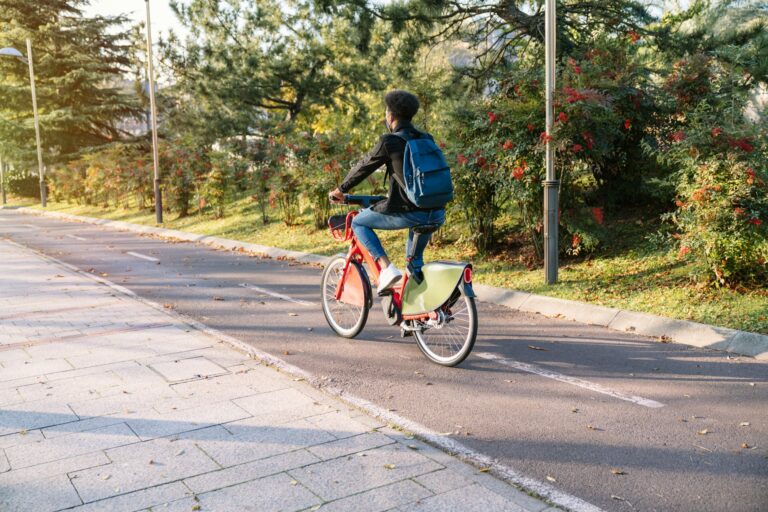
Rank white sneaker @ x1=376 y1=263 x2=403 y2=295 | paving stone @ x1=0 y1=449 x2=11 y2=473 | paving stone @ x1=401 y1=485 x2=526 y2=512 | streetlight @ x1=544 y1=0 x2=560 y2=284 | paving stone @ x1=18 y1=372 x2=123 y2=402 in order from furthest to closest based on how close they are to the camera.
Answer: streetlight @ x1=544 y1=0 x2=560 y2=284 < white sneaker @ x1=376 y1=263 x2=403 y2=295 < paving stone @ x1=18 y1=372 x2=123 y2=402 < paving stone @ x1=0 y1=449 x2=11 y2=473 < paving stone @ x1=401 y1=485 x2=526 y2=512

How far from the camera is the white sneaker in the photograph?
547 cm

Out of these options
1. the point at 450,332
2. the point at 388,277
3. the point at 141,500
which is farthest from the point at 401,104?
the point at 141,500

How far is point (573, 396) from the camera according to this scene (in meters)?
4.58

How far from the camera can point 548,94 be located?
795cm

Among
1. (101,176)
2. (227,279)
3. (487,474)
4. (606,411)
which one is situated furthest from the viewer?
(101,176)

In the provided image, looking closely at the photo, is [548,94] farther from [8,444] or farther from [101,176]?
[101,176]

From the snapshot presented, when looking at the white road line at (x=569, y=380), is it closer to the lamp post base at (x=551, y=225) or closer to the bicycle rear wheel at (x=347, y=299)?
the bicycle rear wheel at (x=347, y=299)

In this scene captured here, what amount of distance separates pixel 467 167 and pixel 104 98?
3527 centimetres

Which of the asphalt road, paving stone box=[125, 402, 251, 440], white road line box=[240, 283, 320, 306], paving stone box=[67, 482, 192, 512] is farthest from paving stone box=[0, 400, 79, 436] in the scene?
white road line box=[240, 283, 320, 306]

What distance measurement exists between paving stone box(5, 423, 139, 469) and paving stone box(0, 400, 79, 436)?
0.30 meters

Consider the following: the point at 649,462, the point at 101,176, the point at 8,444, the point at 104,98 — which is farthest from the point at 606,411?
the point at 104,98

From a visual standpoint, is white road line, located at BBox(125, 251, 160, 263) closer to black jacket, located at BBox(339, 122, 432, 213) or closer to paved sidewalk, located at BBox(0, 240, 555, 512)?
paved sidewalk, located at BBox(0, 240, 555, 512)

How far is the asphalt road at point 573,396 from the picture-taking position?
10.9ft

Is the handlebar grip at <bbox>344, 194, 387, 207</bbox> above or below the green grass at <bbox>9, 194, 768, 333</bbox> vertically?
above
